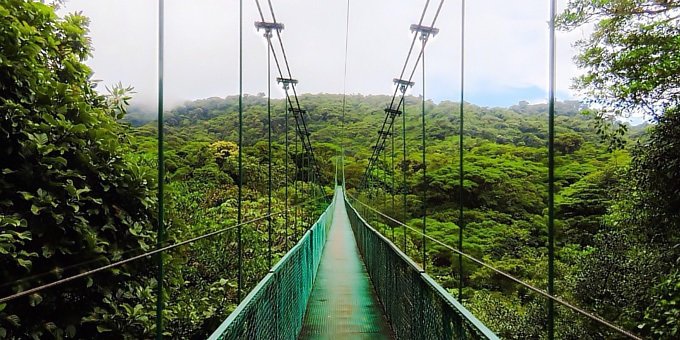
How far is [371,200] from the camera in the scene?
59.3ft

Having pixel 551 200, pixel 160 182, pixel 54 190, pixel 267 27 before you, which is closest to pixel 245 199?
pixel 267 27

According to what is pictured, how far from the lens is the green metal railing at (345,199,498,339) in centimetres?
174

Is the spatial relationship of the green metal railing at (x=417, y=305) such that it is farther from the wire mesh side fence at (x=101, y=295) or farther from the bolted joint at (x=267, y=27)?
the bolted joint at (x=267, y=27)

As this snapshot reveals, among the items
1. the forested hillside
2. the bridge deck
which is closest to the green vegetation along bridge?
the bridge deck

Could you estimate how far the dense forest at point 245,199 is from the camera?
2.15m

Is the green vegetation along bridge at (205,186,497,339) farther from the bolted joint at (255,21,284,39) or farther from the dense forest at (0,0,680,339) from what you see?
the bolted joint at (255,21,284,39)

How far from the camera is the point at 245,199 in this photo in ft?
34.7

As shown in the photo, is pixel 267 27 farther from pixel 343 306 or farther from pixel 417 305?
pixel 417 305

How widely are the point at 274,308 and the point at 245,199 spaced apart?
8260mm

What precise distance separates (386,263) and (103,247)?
87.6 inches

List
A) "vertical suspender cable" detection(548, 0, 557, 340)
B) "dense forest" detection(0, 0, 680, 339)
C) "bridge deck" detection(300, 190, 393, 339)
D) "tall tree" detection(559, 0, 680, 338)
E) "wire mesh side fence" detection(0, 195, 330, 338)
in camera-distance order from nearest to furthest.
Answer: "vertical suspender cable" detection(548, 0, 557, 340), "wire mesh side fence" detection(0, 195, 330, 338), "dense forest" detection(0, 0, 680, 339), "bridge deck" detection(300, 190, 393, 339), "tall tree" detection(559, 0, 680, 338)

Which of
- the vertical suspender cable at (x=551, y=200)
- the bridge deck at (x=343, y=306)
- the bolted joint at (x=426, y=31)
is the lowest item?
the bridge deck at (x=343, y=306)

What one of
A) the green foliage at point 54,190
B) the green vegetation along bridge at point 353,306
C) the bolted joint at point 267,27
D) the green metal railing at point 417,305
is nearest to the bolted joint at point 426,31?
the bolted joint at point 267,27

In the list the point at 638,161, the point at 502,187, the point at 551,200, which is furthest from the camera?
the point at 502,187
